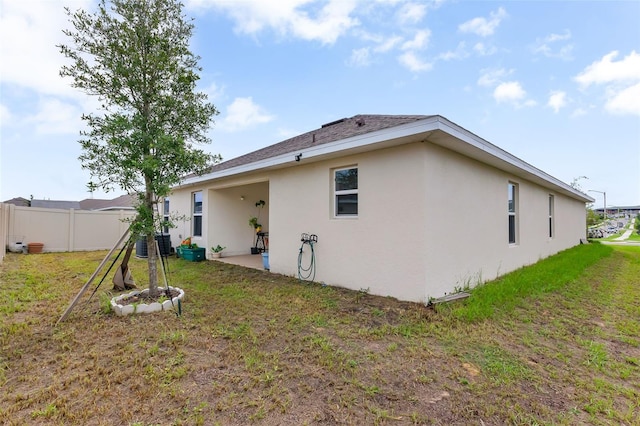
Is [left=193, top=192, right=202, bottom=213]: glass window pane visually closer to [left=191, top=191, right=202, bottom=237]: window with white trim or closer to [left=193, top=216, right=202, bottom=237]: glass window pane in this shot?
[left=191, top=191, right=202, bottom=237]: window with white trim

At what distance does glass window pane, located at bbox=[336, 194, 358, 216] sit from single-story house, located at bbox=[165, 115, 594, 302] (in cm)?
2

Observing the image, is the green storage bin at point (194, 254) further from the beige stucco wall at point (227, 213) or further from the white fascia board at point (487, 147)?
the white fascia board at point (487, 147)

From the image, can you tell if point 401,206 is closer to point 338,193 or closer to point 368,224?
point 368,224

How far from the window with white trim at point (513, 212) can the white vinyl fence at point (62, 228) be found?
41.9ft

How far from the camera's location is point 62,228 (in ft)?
39.7

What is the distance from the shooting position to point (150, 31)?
438cm

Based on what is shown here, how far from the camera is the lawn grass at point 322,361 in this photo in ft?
7.11

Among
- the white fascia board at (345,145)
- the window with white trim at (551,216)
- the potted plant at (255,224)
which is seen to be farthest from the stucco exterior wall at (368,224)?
the window with white trim at (551,216)

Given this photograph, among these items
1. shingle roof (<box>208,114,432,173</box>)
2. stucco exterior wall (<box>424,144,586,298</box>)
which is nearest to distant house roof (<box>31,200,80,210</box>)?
shingle roof (<box>208,114,432,173</box>)

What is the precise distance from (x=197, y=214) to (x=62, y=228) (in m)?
6.56

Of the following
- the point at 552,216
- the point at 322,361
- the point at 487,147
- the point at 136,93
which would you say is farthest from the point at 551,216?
the point at 136,93

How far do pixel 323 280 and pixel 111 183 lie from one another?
4058 millimetres

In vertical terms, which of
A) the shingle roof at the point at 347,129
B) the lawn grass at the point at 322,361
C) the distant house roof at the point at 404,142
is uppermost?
the shingle roof at the point at 347,129

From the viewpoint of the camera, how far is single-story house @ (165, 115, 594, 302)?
467 cm
